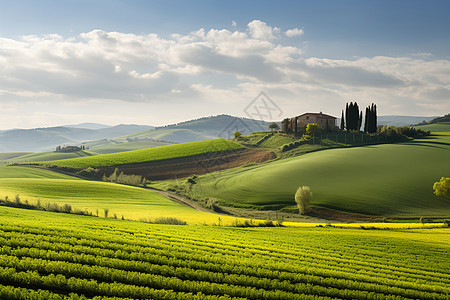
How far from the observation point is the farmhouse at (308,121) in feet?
364

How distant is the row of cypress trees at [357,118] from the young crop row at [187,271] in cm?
9695

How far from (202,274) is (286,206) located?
141 ft

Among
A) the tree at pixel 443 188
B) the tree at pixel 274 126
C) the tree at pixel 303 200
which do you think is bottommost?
the tree at pixel 303 200

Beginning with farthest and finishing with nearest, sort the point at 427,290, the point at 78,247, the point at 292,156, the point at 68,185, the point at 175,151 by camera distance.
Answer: the point at 175,151 < the point at 292,156 < the point at 68,185 < the point at 427,290 < the point at 78,247

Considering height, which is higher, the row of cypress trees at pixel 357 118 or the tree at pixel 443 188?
the row of cypress trees at pixel 357 118

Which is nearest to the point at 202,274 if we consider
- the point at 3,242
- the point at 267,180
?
the point at 3,242

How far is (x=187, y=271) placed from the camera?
10.6 meters

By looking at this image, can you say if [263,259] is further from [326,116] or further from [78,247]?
[326,116]

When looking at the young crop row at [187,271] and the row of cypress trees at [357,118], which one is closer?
the young crop row at [187,271]

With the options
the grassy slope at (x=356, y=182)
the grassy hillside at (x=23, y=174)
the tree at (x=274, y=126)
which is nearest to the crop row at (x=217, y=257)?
the grassy slope at (x=356, y=182)

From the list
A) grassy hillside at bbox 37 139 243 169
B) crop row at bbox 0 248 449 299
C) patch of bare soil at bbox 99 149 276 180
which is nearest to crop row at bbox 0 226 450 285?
crop row at bbox 0 248 449 299

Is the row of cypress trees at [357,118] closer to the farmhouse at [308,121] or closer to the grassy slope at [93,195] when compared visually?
the farmhouse at [308,121]

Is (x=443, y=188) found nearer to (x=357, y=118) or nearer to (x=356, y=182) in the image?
(x=356, y=182)

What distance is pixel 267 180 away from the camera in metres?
62.5
